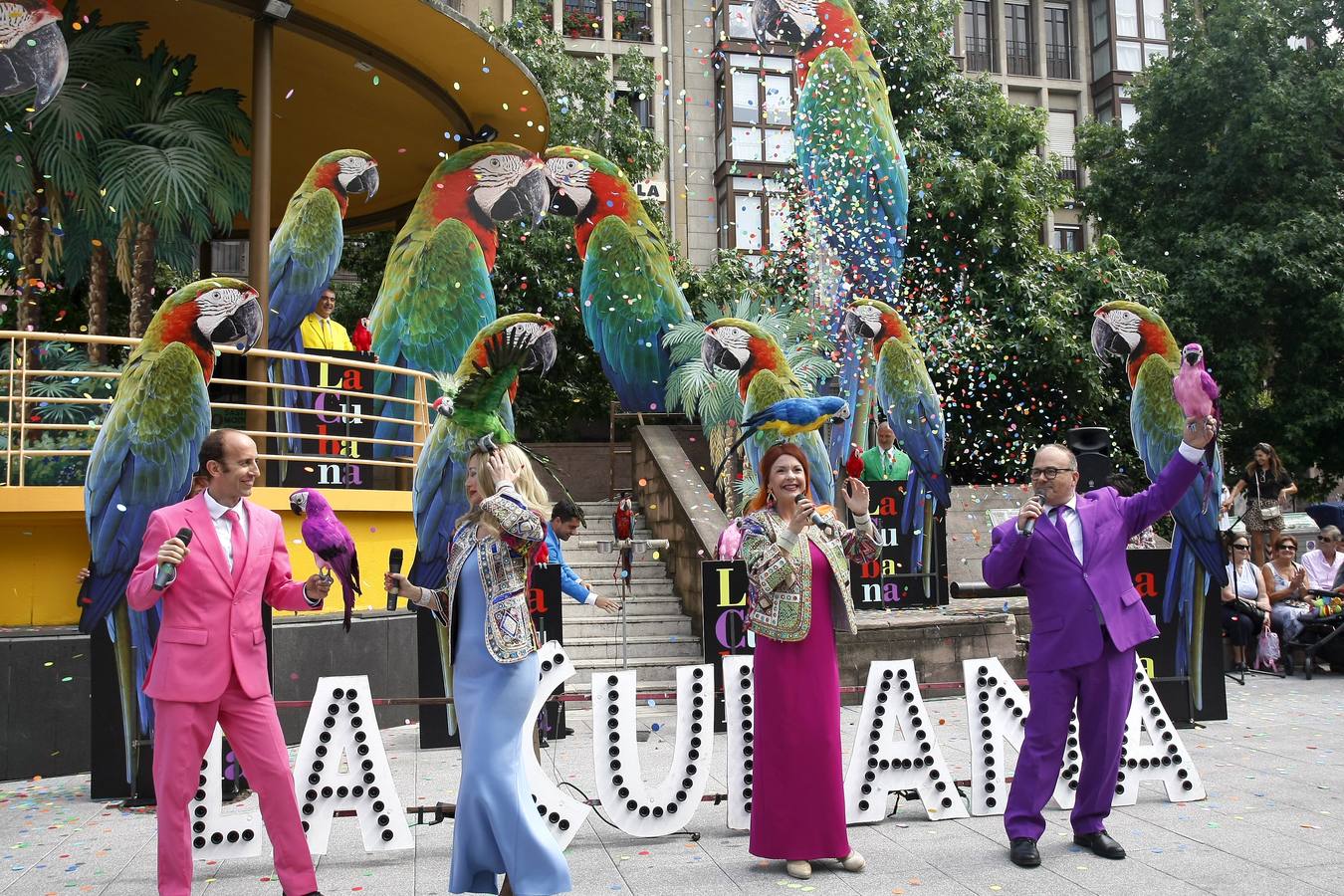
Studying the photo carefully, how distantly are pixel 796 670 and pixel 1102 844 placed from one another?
61.4 inches

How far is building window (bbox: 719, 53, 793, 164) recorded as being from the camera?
87.4 feet

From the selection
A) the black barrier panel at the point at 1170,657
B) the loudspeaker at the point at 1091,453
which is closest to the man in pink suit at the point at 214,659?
the loudspeaker at the point at 1091,453

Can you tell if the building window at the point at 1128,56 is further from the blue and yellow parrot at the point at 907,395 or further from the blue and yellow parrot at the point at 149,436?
the blue and yellow parrot at the point at 149,436

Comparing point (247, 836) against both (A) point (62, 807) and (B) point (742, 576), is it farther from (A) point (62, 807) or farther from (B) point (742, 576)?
(B) point (742, 576)

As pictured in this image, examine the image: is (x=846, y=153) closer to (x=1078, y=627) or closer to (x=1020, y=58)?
(x=1078, y=627)

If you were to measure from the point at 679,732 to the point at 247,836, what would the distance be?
2006 millimetres

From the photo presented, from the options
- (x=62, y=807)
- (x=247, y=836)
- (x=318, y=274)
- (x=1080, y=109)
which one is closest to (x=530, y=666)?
(x=247, y=836)

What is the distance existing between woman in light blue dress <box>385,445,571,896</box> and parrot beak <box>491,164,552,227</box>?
8462 mm

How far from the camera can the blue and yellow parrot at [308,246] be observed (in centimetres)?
1112

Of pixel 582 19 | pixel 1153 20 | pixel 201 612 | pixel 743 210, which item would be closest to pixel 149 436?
pixel 201 612

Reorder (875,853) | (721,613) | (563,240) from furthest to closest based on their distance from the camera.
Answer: (563,240), (721,613), (875,853)

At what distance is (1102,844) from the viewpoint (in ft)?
16.5

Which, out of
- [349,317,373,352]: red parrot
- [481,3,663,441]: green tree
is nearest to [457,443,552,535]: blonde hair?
[349,317,373,352]: red parrot

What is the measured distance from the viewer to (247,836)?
5055 mm
